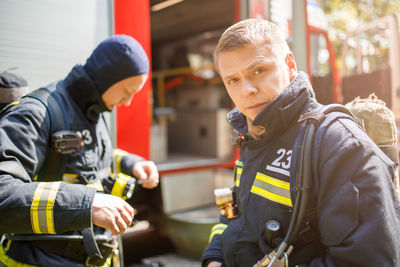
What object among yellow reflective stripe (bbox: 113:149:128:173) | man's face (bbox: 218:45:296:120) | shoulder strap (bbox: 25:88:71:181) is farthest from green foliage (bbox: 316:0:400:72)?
shoulder strap (bbox: 25:88:71:181)

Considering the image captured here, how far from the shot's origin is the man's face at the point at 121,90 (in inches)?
67.4

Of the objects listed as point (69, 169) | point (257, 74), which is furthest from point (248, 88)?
point (69, 169)

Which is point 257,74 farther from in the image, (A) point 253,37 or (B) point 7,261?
(B) point 7,261

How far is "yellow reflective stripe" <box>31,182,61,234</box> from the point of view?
1171 millimetres

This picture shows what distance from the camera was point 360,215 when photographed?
893 mm

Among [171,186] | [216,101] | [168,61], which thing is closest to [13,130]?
[171,186]

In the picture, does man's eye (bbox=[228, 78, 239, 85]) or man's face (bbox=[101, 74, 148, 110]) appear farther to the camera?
man's face (bbox=[101, 74, 148, 110])

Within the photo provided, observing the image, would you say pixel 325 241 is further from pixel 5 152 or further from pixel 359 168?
pixel 5 152

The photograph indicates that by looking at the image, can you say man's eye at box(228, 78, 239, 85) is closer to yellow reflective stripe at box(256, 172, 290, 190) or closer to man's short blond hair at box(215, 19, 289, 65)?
man's short blond hair at box(215, 19, 289, 65)

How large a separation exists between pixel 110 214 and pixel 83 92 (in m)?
0.72

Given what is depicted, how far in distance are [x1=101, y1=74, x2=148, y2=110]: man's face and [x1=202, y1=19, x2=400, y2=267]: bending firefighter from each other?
2.07ft

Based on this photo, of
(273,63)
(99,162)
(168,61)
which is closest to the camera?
(273,63)

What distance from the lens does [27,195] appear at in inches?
46.0

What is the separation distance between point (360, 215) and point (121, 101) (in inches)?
50.7
